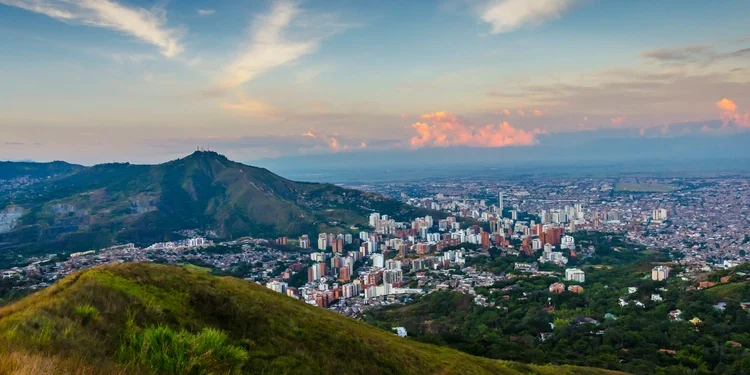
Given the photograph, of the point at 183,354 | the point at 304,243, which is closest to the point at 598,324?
the point at 183,354

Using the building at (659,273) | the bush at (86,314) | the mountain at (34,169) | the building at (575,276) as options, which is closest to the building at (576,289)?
the building at (575,276)

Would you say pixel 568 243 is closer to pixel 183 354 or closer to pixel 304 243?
pixel 304 243

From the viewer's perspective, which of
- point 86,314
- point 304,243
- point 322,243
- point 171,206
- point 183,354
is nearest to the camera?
point 183,354

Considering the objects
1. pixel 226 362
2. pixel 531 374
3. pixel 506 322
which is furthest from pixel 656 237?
pixel 226 362

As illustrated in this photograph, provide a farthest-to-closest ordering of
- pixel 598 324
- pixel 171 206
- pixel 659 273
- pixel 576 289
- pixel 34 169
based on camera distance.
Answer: pixel 34 169, pixel 171 206, pixel 659 273, pixel 576 289, pixel 598 324

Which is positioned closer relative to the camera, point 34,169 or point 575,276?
point 575,276

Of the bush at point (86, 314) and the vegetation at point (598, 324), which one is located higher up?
the bush at point (86, 314)

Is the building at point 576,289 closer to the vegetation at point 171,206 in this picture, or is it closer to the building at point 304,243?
the building at point 304,243
